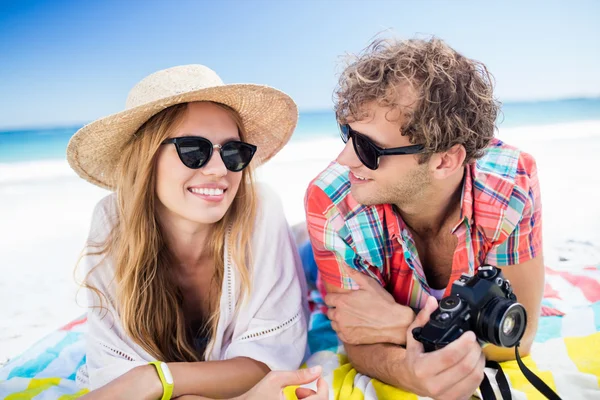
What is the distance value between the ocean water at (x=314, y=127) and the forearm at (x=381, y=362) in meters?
8.59

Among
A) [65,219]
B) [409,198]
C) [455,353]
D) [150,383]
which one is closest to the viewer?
[455,353]

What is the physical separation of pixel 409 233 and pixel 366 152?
18.3 inches

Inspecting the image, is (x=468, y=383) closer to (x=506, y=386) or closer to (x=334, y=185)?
(x=506, y=386)

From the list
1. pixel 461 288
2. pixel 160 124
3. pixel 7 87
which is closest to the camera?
pixel 461 288

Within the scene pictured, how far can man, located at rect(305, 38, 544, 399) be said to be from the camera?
7.39 ft

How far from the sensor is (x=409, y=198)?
2400mm

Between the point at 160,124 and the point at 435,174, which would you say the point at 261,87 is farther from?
the point at 435,174

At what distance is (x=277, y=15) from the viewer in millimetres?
20766

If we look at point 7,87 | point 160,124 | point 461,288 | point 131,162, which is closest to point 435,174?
point 461,288

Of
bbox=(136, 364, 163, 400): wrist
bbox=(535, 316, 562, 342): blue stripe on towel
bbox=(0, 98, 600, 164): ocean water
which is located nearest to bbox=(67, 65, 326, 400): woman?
bbox=(136, 364, 163, 400): wrist

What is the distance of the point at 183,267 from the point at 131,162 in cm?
63

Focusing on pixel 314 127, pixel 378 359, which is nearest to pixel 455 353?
pixel 378 359

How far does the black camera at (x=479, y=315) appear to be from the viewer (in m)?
1.70

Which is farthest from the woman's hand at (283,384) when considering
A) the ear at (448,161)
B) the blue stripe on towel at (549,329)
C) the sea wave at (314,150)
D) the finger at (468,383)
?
the sea wave at (314,150)
